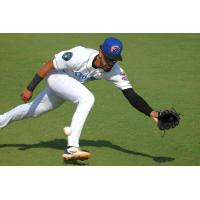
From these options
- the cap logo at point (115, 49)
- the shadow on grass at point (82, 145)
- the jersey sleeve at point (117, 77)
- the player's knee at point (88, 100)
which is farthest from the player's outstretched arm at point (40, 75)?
the shadow on grass at point (82, 145)

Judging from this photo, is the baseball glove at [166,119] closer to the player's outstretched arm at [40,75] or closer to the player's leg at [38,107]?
the player's leg at [38,107]

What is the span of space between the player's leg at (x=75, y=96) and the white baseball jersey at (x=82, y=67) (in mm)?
171

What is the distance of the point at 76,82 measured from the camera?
32.4 ft

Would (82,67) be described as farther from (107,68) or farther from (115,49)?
(115,49)

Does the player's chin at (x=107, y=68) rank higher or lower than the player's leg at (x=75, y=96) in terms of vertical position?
higher

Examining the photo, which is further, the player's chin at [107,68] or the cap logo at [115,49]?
the player's chin at [107,68]

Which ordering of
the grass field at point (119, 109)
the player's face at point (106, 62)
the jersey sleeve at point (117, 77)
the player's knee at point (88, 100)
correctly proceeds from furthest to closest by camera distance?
the grass field at point (119, 109), the jersey sleeve at point (117, 77), the player's face at point (106, 62), the player's knee at point (88, 100)

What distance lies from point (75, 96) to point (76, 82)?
0.31 meters

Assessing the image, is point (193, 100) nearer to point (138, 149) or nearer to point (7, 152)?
point (138, 149)

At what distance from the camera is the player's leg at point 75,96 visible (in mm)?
9383

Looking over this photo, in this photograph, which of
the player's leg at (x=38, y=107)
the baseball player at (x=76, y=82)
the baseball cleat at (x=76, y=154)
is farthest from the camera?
the player's leg at (x=38, y=107)

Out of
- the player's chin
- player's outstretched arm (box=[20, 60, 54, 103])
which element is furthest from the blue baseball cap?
player's outstretched arm (box=[20, 60, 54, 103])

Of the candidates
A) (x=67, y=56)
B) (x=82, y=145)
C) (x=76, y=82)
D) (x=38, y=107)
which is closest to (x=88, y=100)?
(x=76, y=82)
